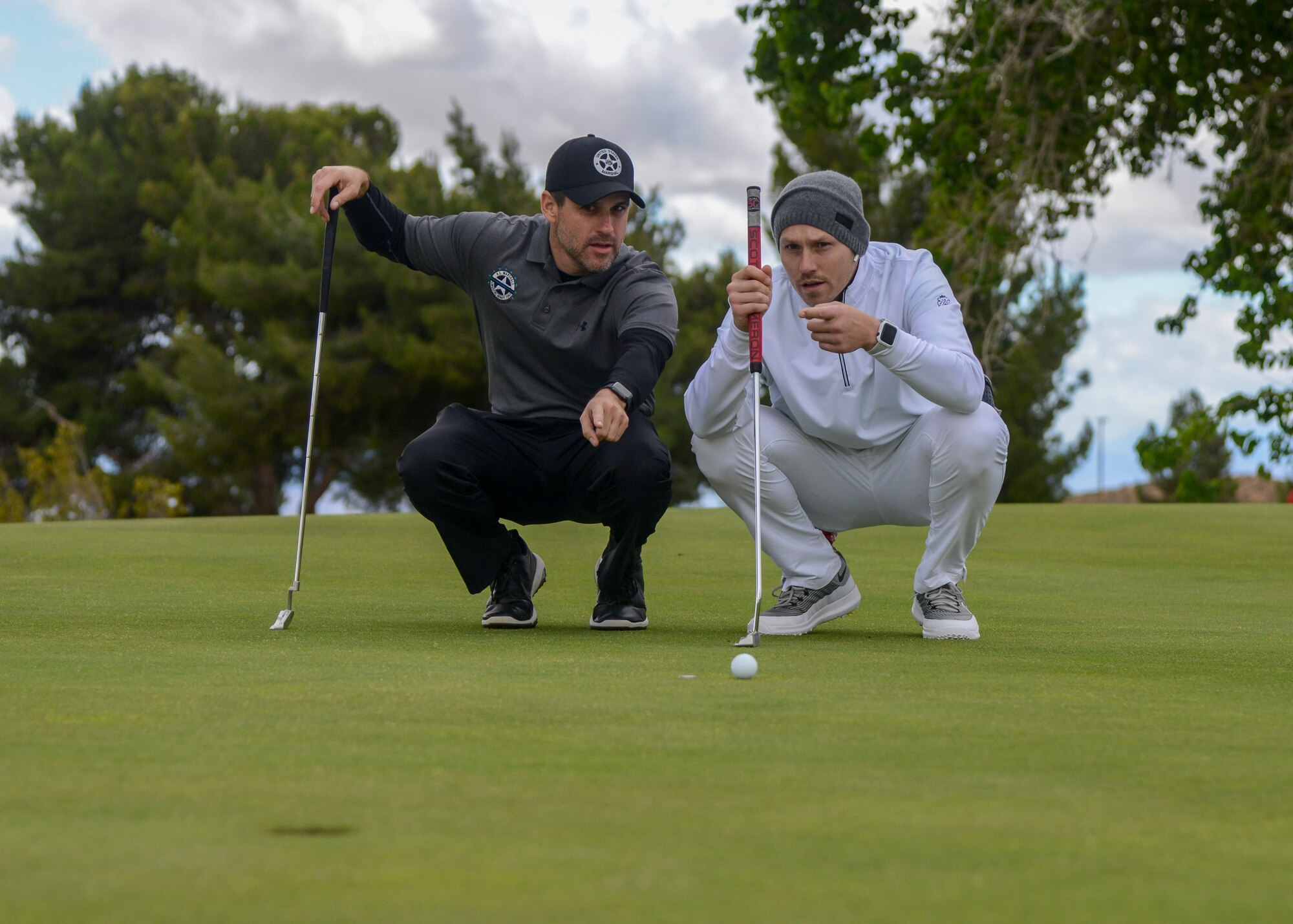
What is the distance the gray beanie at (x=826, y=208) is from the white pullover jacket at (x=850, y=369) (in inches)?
5.7

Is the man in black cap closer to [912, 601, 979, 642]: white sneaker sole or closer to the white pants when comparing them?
the white pants

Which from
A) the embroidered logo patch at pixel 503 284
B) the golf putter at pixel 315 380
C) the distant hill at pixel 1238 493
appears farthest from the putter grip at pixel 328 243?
the distant hill at pixel 1238 493

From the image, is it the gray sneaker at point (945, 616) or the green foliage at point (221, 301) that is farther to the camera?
the green foliage at point (221, 301)

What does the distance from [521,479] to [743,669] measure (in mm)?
1770

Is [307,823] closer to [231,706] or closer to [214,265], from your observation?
[231,706]

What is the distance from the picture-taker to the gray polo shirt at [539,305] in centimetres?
466

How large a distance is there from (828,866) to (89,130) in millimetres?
36949

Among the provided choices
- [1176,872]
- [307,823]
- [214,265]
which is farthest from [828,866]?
[214,265]

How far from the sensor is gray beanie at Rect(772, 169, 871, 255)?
4430mm

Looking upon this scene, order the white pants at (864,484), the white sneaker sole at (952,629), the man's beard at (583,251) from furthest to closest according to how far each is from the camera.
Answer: the man's beard at (583,251)
the white pants at (864,484)
the white sneaker sole at (952,629)

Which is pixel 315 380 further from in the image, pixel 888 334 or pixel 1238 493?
pixel 1238 493

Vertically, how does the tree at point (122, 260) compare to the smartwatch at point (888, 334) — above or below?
above

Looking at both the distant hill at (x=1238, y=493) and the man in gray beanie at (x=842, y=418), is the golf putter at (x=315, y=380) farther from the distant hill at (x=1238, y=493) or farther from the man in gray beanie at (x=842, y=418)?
the distant hill at (x=1238, y=493)

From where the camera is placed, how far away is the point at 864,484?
15.6 feet
